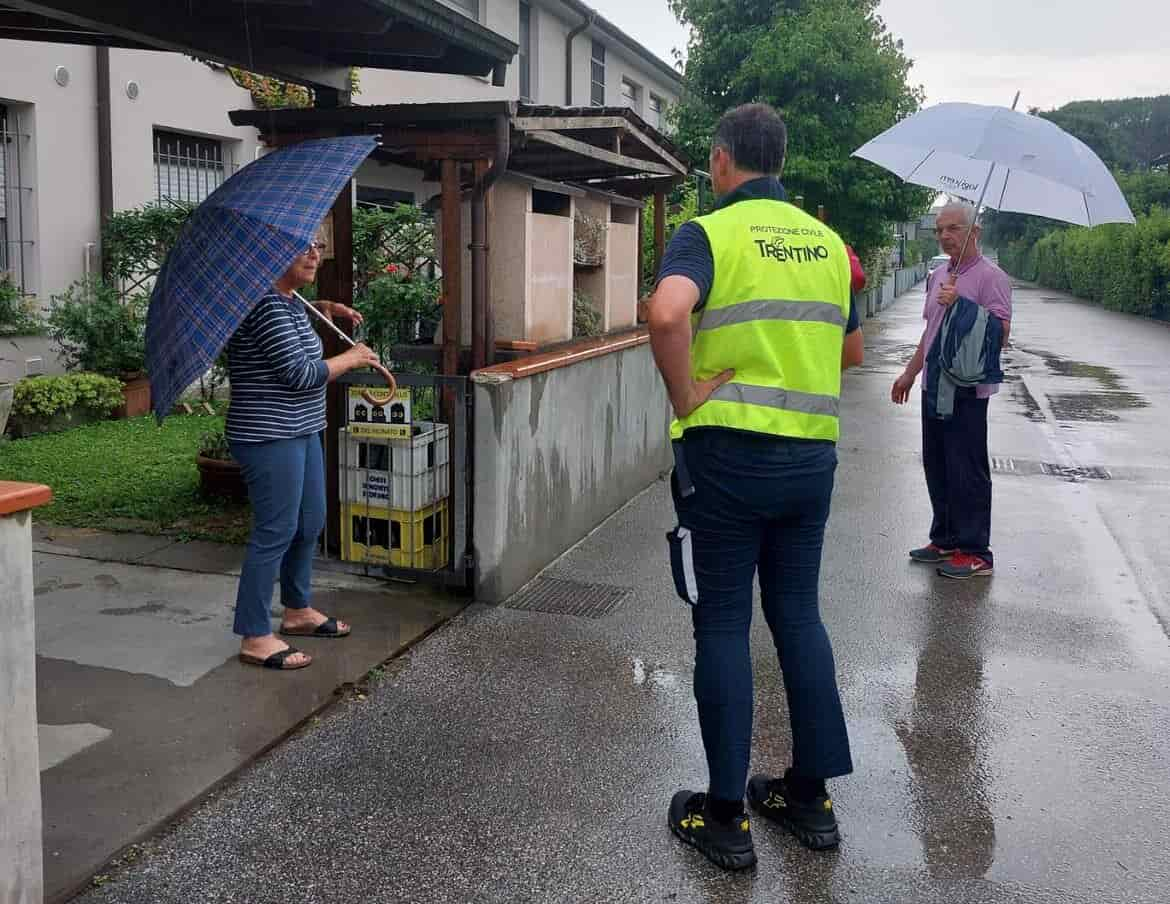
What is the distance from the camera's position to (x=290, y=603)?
4.96 meters

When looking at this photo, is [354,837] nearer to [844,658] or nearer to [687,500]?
[687,500]

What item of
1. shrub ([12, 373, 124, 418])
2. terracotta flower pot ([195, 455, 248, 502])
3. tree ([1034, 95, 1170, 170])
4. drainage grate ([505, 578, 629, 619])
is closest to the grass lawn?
terracotta flower pot ([195, 455, 248, 502])

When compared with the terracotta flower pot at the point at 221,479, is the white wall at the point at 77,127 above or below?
above

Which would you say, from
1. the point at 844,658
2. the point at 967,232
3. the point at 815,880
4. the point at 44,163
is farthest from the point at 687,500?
the point at 44,163

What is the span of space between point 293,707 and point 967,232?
4113mm

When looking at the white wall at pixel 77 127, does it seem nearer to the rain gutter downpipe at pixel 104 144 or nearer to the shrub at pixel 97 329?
the rain gutter downpipe at pixel 104 144

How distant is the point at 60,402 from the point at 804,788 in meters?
7.71

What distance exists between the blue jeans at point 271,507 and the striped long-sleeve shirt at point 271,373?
65 millimetres

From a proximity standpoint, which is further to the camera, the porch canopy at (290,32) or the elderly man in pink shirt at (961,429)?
the elderly man in pink shirt at (961,429)

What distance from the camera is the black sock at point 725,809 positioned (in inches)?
130

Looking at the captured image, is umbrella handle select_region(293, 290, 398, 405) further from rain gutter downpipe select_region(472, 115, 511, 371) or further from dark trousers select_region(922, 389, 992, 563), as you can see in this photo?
dark trousers select_region(922, 389, 992, 563)

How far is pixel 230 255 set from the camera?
13.4 feet

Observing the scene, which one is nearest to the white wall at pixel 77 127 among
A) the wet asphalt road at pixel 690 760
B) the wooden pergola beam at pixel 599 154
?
the wooden pergola beam at pixel 599 154

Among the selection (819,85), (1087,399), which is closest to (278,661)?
(1087,399)
